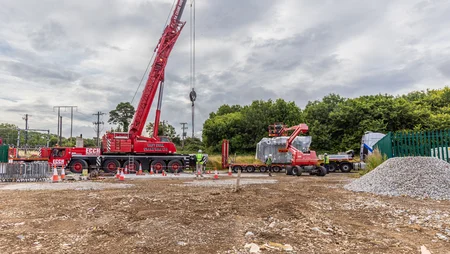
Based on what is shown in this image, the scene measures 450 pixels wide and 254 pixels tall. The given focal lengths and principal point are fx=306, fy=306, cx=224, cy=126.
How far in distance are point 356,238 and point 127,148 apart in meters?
18.9

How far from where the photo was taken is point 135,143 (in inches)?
865

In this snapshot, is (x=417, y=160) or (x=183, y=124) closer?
(x=417, y=160)

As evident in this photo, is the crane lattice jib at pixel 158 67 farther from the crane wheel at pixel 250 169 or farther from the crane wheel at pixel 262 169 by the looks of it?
the crane wheel at pixel 262 169

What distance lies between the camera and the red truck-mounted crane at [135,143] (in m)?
21.4

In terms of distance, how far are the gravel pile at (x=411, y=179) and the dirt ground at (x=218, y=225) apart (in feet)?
3.44

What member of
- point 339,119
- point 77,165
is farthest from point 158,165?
point 339,119

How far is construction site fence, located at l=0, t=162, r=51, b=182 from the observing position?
50.9ft

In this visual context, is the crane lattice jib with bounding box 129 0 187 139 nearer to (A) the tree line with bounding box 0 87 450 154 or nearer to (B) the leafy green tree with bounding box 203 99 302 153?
(A) the tree line with bounding box 0 87 450 154

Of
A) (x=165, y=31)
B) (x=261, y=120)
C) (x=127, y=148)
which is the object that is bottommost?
(x=127, y=148)

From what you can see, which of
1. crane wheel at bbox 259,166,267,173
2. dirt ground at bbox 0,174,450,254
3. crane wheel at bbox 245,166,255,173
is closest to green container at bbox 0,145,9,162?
dirt ground at bbox 0,174,450,254

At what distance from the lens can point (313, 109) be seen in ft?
143

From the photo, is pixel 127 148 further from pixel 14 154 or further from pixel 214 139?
pixel 214 139


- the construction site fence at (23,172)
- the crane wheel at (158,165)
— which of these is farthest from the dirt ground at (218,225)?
the crane wheel at (158,165)

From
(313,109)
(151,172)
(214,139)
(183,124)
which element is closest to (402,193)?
(151,172)
